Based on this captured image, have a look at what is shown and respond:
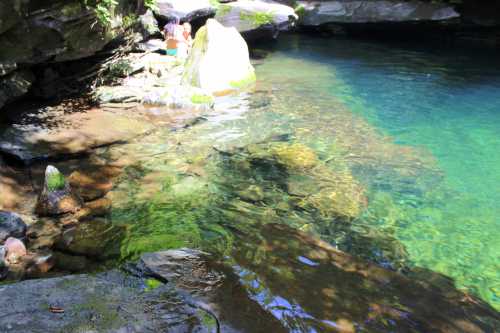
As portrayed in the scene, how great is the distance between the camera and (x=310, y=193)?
6.00 m

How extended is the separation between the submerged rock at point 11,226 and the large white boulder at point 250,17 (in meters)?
13.0

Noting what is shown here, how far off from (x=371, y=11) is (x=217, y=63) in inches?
415

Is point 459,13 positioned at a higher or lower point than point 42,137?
higher

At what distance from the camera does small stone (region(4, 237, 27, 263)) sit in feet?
14.1

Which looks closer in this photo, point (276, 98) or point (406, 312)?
point (406, 312)

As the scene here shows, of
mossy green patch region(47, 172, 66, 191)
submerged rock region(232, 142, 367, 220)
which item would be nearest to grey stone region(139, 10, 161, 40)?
submerged rock region(232, 142, 367, 220)

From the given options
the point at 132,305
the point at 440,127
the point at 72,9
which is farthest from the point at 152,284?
the point at 440,127

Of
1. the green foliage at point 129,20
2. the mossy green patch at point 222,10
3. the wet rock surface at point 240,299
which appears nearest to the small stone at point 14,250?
the wet rock surface at point 240,299

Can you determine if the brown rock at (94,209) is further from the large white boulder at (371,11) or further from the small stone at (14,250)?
the large white boulder at (371,11)

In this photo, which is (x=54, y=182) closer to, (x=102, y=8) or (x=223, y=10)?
(x=102, y=8)

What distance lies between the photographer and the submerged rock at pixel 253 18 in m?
16.5

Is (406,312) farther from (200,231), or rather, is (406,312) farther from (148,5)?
(148,5)

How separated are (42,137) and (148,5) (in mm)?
4609

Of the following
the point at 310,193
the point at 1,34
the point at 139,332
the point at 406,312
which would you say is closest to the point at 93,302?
the point at 139,332
